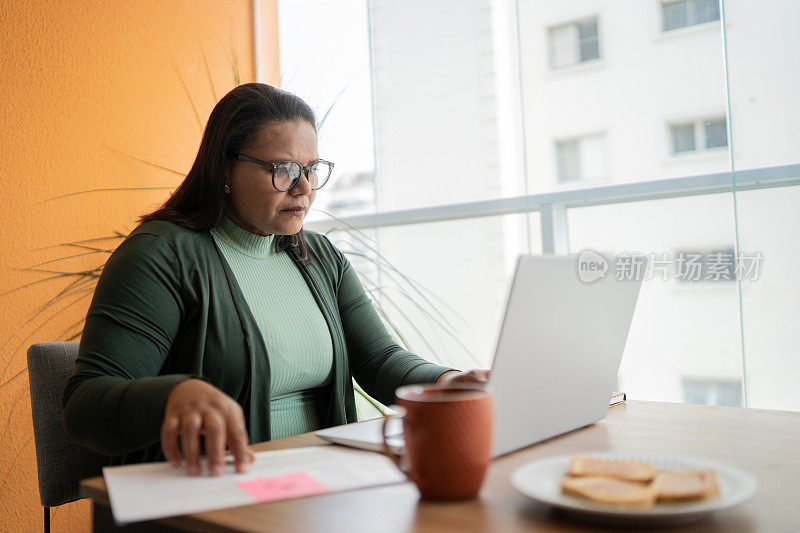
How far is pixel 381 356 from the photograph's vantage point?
1.49 meters

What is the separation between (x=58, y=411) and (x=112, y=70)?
1.63m

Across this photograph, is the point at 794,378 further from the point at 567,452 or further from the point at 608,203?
the point at 567,452

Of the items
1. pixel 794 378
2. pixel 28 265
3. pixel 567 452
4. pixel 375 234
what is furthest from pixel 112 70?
pixel 794 378

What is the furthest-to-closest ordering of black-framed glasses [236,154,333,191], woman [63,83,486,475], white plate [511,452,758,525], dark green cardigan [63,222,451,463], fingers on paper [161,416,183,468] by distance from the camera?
black-framed glasses [236,154,333,191] < woman [63,83,486,475] < dark green cardigan [63,222,451,463] < fingers on paper [161,416,183,468] < white plate [511,452,758,525]

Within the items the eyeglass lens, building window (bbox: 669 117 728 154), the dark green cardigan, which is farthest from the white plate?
building window (bbox: 669 117 728 154)

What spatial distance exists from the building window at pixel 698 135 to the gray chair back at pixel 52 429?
182 cm

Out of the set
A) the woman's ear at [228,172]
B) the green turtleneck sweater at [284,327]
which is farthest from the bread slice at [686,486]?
the woman's ear at [228,172]

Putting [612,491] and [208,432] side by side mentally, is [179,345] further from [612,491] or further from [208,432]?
[612,491]

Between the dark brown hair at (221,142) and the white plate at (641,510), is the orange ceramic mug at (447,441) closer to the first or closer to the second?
the white plate at (641,510)

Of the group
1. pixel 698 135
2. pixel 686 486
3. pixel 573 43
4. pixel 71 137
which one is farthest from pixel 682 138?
pixel 71 137

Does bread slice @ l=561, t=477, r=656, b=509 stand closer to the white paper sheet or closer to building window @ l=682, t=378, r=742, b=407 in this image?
the white paper sheet

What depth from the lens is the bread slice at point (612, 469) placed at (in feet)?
2.18

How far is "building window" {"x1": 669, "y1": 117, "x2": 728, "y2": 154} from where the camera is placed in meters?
2.11

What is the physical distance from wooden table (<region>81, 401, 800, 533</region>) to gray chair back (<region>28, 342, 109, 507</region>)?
1.84 feet
